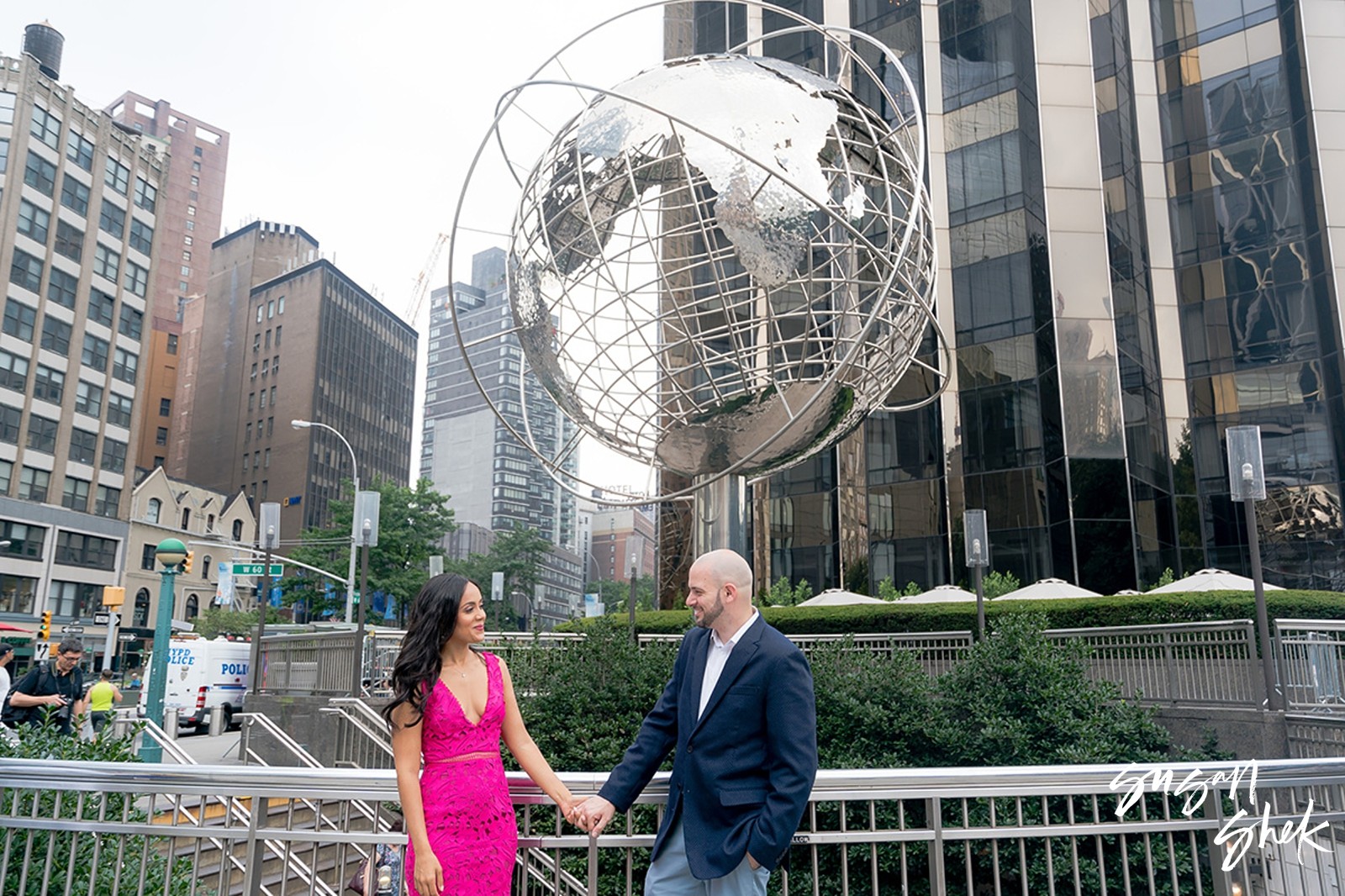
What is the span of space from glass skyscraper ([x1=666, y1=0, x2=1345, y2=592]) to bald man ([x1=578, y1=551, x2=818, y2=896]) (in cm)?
2227

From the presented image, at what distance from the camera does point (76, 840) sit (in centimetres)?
423

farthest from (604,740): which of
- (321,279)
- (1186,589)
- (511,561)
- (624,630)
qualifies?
(321,279)

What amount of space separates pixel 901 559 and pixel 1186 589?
9282mm

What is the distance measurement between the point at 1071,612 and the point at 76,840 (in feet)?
54.7

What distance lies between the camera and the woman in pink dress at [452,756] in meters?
3.19

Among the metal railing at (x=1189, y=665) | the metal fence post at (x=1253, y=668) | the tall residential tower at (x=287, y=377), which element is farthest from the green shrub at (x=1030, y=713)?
the tall residential tower at (x=287, y=377)

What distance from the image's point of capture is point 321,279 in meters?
86.6

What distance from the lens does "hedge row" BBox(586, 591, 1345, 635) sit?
1587 centimetres

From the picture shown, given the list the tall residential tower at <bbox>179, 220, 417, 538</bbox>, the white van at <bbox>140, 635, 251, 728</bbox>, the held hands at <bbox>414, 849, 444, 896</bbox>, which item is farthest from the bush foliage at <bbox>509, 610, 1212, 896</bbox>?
the tall residential tower at <bbox>179, 220, 417, 538</bbox>

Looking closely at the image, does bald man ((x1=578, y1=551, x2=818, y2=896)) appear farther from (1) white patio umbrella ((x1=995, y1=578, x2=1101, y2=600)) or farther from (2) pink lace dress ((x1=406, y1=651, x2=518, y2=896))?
(1) white patio umbrella ((x1=995, y1=578, x2=1101, y2=600))

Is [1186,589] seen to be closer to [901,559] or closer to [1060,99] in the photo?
[901,559]

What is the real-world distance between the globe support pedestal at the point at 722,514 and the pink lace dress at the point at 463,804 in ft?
12.8

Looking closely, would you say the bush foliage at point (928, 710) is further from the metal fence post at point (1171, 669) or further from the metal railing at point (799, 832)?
the metal railing at point (799, 832)

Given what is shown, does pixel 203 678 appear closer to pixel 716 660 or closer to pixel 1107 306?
pixel 716 660
